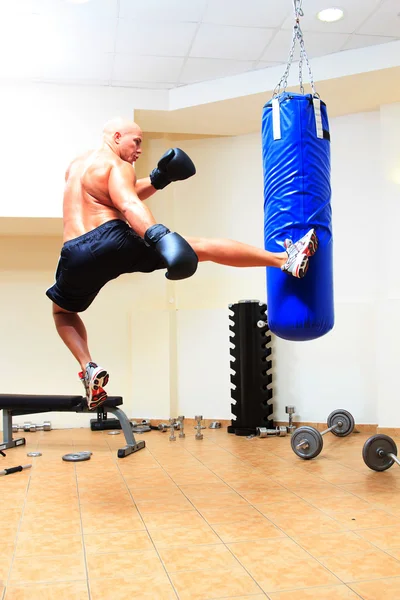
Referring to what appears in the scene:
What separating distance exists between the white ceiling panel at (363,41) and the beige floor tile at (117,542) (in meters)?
4.32

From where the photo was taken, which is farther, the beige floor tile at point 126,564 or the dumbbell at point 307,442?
the dumbbell at point 307,442

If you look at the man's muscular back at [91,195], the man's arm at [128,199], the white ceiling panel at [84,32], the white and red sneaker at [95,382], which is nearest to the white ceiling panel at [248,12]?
the white ceiling panel at [84,32]

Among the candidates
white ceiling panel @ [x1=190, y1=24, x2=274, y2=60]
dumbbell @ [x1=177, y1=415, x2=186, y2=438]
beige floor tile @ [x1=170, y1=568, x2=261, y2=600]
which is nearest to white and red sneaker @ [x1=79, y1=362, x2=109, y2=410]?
beige floor tile @ [x1=170, y1=568, x2=261, y2=600]

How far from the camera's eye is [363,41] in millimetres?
5184

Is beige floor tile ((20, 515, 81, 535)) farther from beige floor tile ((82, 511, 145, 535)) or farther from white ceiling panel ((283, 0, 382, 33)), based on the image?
white ceiling panel ((283, 0, 382, 33))

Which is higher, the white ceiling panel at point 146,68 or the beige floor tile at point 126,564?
the white ceiling panel at point 146,68

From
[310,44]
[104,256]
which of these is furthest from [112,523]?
[310,44]

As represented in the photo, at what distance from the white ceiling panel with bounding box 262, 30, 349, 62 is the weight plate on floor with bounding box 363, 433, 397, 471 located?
330 centimetres

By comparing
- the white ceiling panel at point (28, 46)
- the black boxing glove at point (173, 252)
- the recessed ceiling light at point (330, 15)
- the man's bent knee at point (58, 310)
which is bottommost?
the man's bent knee at point (58, 310)

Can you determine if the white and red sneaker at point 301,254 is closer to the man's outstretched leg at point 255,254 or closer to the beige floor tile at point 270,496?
the man's outstretched leg at point 255,254

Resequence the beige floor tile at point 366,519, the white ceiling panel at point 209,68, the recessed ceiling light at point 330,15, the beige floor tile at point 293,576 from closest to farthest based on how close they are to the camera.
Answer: the beige floor tile at point 293,576
the beige floor tile at point 366,519
the recessed ceiling light at point 330,15
the white ceiling panel at point 209,68

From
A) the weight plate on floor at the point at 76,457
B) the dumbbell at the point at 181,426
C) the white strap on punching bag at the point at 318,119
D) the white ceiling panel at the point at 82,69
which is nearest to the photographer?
the white strap on punching bag at the point at 318,119

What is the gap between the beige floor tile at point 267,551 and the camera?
244 centimetres

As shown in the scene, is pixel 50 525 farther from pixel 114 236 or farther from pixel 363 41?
pixel 363 41
